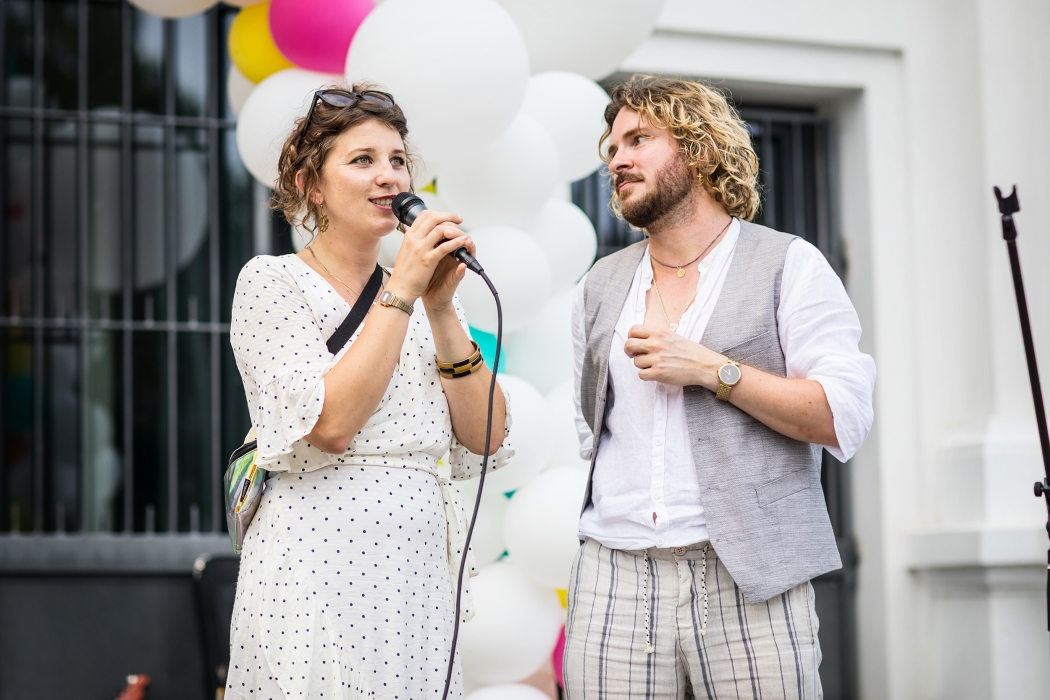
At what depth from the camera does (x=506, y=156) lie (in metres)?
2.74

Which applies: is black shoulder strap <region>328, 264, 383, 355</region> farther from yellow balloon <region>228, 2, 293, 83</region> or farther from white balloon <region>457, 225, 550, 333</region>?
yellow balloon <region>228, 2, 293, 83</region>

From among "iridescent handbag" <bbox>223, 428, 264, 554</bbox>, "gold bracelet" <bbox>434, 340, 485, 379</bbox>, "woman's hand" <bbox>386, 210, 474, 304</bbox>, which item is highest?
"woman's hand" <bbox>386, 210, 474, 304</bbox>

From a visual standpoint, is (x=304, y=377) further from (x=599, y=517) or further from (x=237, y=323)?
(x=599, y=517)

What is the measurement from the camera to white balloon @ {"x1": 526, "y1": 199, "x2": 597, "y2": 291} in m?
3.04

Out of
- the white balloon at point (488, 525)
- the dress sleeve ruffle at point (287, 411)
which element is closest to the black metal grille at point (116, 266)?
the white balloon at point (488, 525)

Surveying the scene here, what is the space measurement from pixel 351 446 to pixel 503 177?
1.28 meters

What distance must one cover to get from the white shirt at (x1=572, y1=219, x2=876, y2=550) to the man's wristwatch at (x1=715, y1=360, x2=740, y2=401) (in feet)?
0.38

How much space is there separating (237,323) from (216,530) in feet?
8.11

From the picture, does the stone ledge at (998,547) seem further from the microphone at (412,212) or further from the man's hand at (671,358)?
the microphone at (412,212)

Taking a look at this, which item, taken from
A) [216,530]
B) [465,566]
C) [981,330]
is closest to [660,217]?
[465,566]

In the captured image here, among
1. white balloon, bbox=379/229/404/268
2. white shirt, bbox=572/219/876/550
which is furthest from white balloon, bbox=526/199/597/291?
white shirt, bbox=572/219/876/550

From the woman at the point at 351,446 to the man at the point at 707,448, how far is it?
293mm

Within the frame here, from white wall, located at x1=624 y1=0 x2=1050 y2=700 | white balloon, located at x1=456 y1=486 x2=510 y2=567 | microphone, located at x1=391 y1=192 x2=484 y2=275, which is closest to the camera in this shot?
microphone, located at x1=391 y1=192 x2=484 y2=275

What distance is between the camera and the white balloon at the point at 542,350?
2.98 metres
